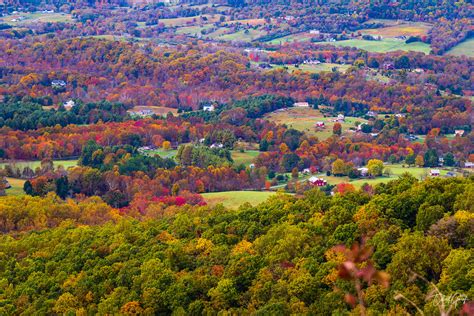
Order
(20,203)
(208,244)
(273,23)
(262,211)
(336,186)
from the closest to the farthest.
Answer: (208,244)
(262,211)
(20,203)
(336,186)
(273,23)

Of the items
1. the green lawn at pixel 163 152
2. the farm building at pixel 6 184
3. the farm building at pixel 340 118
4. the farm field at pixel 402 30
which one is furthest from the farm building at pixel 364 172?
the farm field at pixel 402 30

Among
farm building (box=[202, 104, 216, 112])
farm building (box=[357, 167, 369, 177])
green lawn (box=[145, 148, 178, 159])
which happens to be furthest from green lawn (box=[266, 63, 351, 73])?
farm building (box=[357, 167, 369, 177])

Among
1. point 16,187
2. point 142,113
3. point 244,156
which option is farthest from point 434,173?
point 142,113

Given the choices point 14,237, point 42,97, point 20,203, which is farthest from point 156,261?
point 42,97

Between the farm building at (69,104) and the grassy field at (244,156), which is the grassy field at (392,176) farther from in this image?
the farm building at (69,104)

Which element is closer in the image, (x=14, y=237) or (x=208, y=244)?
(x=208, y=244)

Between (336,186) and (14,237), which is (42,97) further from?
(14,237)

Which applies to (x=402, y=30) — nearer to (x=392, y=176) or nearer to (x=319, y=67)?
(x=319, y=67)
